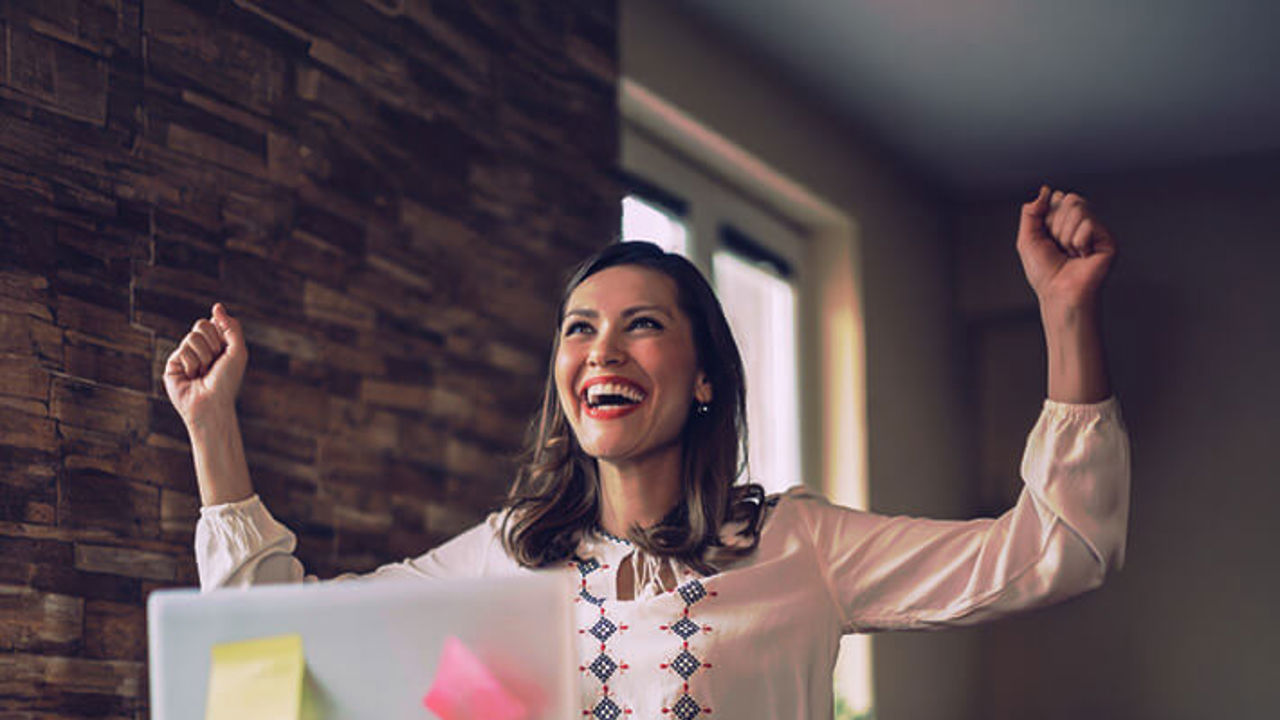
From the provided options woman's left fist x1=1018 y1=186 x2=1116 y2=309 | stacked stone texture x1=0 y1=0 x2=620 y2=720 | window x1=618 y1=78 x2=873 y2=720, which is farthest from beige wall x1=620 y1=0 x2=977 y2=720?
woman's left fist x1=1018 y1=186 x2=1116 y2=309

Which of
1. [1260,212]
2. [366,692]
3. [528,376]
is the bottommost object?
[366,692]

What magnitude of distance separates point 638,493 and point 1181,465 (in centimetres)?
479

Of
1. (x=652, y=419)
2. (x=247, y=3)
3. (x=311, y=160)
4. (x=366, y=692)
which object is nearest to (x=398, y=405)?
(x=311, y=160)

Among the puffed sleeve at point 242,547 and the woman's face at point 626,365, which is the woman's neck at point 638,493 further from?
the puffed sleeve at point 242,547

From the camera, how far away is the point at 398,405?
2.52 metres

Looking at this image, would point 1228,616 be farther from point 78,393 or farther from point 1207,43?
point 78,393

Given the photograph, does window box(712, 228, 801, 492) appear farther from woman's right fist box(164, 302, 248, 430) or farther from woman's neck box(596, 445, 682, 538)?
woman's right fist box(164, 302, 248, 430)

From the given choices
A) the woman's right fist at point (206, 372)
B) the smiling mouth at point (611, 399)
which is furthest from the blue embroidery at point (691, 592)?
the woman's right fist at point (206, 372)

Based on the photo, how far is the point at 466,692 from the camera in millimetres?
1042

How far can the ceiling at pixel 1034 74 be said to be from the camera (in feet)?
13.4

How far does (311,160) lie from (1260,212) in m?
4.66

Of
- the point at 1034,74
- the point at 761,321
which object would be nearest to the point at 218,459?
the point at 761,321

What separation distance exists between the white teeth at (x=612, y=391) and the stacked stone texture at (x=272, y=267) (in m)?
0.62

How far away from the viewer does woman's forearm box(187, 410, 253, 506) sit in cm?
163
